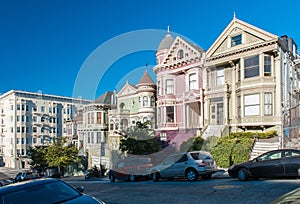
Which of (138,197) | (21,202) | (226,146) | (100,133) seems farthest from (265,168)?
(100,133)

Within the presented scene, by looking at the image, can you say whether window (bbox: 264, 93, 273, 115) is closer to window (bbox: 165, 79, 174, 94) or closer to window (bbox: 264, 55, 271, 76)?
window (bbox: 264, 55, 271, 76)

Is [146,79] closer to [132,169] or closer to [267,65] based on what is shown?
[267,65]

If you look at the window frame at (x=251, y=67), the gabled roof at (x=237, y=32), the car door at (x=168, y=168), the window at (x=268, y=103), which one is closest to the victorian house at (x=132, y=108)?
the gabled roof at (x=237, y=32)

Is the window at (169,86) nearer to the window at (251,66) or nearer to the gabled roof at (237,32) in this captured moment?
the gabled roof at (237,32)

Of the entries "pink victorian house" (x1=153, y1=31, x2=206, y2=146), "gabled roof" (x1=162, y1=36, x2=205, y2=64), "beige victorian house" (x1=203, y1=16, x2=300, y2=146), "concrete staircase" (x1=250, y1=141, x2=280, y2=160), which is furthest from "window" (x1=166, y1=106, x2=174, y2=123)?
"concrete staircase" (x1=250, y1=141, x2=280, y2=160)

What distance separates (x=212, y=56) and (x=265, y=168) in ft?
51.3

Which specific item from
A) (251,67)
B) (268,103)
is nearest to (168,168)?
(268,103)

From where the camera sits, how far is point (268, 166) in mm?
11961

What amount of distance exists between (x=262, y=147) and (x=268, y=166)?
7701 mm

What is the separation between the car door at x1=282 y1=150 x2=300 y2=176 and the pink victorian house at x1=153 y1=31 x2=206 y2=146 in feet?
47.0

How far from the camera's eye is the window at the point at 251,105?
76.3 feet

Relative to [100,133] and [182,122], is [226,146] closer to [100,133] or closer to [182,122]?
[182,122]

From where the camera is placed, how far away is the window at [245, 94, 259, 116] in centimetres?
2325

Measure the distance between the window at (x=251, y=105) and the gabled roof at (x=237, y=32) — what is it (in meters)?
4.45
